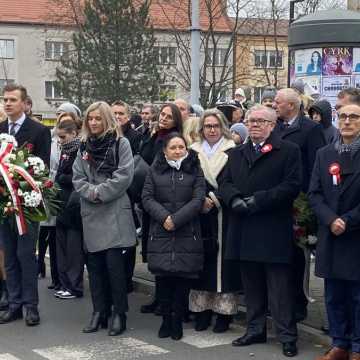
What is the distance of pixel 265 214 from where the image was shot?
262 inches

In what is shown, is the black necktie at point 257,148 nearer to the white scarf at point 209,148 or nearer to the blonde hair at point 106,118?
the white scarf at point 209,148

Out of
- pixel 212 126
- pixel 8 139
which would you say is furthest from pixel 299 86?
pixel 8 139

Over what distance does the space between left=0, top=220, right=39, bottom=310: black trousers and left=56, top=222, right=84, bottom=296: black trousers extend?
3.74 ft

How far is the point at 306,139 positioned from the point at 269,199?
1075 mm

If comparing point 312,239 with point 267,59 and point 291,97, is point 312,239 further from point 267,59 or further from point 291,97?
point 267,59

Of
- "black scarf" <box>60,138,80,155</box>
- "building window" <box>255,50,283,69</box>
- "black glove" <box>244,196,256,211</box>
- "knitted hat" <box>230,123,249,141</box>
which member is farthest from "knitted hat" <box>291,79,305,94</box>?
"building window" <box>255,50,283,69</box>

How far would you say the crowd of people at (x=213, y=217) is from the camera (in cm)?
629

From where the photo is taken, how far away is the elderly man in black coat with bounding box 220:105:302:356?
6621mm

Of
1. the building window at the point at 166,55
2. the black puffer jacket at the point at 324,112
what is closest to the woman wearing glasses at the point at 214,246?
the black puffer jacket at the point at 324,112

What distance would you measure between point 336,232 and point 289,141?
1274mm

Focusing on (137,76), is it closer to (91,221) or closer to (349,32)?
(349,32)

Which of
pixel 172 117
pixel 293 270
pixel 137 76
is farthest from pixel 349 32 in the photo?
pixel 137 76

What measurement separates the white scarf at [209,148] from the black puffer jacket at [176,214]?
0.25 meters

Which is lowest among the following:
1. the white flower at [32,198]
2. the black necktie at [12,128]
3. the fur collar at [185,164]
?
the white flower at [32,198]
